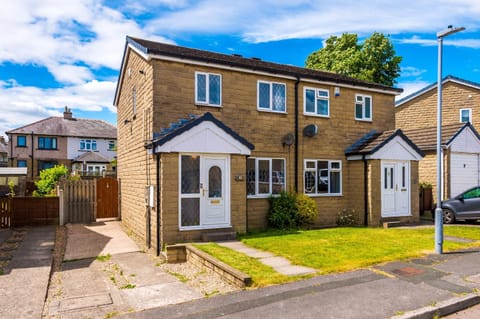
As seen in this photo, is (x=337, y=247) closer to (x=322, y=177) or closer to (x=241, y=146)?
(x=241, y=146)

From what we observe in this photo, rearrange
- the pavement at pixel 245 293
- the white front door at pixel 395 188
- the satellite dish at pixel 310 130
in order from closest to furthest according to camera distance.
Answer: the pavement at pixel 245 293 < the satellite dish at pixel 310 130 < the white front door at pixel 395 188

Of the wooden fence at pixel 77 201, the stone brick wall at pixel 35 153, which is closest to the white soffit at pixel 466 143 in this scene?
the wooden fence at pixel 77 201

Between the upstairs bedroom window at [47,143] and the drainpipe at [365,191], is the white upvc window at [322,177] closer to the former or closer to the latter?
the drainpipe at [365,191]

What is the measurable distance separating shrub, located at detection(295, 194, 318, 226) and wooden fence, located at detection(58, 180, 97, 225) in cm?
935

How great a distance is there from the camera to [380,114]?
1528cm

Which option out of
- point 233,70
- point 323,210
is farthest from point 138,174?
point 323,210

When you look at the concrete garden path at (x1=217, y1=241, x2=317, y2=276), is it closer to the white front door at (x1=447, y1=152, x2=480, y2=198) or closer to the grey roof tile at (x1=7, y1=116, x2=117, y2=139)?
the white front door at (x1=447, y1=152, x2=480, y2=198)

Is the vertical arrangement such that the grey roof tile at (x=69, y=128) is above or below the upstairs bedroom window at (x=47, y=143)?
above

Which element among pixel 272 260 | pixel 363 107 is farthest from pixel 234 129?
pixel 363 107

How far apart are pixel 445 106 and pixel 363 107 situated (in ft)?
35.0

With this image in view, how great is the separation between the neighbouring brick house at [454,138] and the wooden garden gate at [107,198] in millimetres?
14955

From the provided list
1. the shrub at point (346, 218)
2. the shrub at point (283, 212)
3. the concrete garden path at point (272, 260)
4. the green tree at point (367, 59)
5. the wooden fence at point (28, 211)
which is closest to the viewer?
the concrete garden path at point (272, 260)

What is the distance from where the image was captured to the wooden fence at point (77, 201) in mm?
15312

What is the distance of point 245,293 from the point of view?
602cm
